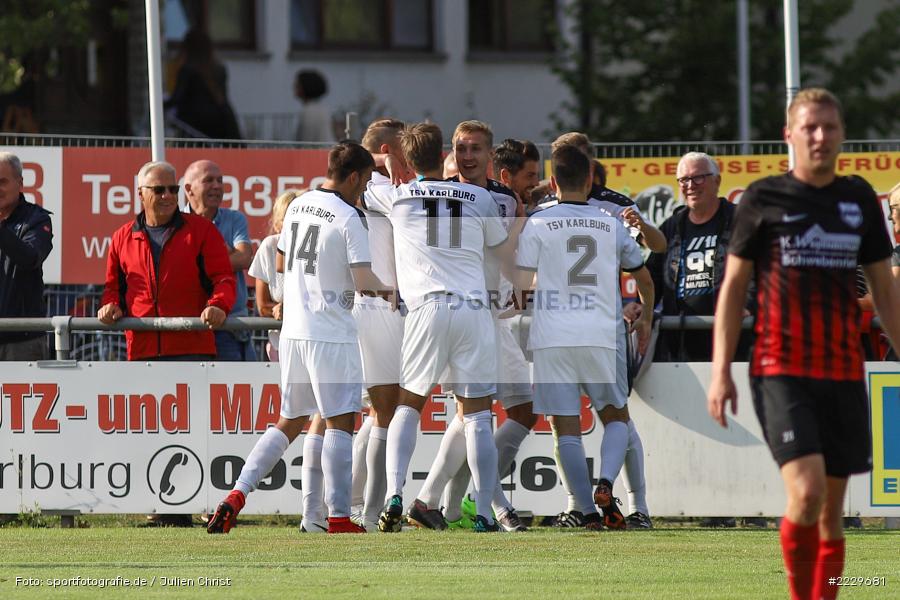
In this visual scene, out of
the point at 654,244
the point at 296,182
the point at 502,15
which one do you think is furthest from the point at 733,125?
the point at 654,244

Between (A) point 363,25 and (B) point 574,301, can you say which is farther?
(A) point 363,25

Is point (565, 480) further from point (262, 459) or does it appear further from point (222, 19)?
point (222, 19)

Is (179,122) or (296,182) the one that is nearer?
(296,182)

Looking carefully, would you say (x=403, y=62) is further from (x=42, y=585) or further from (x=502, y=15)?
(x=42, y=585)

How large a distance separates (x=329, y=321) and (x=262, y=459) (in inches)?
34.4

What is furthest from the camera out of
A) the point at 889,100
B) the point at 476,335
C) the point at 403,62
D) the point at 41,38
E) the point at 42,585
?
the point at 403,62

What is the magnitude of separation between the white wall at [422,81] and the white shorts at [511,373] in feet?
54.3

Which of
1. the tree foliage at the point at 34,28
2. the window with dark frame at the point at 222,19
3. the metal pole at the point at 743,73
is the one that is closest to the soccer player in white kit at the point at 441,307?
the tree foliage at the point at 34,28

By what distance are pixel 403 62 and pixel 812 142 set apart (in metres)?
21.8

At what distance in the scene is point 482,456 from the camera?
9648 mm

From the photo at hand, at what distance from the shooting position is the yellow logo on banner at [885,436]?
1048 cm

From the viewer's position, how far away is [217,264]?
1064 centimetres

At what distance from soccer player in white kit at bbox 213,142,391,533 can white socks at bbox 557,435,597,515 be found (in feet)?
3.97

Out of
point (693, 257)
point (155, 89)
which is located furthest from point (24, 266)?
point (693, 257)
